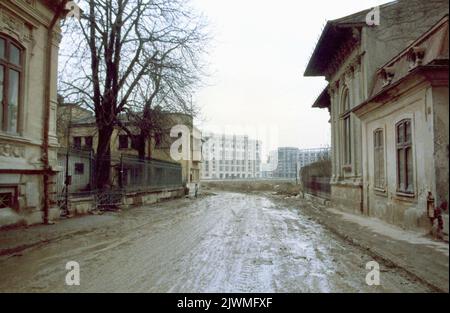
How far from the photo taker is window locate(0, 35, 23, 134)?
10.6 metres

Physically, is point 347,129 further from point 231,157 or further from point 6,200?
point 231,157

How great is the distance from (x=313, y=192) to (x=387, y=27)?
15.5 metres

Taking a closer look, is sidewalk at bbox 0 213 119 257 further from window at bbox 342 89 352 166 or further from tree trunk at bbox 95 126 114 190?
window at bbox 342 89 352 166

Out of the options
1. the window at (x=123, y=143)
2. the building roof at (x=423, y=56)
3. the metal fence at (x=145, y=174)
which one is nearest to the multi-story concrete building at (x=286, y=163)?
the window at (x=123, y=143)

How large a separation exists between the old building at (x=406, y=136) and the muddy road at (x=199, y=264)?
2308 mm

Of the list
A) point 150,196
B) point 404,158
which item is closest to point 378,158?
point 404,158

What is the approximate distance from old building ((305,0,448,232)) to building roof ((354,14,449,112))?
195 centimetres

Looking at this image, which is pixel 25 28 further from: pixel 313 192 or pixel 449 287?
pixel 313 192

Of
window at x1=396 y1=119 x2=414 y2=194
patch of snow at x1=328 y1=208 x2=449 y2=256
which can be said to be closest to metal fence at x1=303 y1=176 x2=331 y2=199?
patch of snow at x1=328 y1=208 x2=449 y2=256

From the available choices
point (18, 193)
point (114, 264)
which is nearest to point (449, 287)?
point (114, 264)

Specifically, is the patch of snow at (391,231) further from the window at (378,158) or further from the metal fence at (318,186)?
the metal fence at (318,186)

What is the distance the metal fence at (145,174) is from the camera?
22.0 metres

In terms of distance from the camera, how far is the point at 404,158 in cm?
1034
